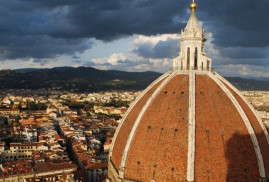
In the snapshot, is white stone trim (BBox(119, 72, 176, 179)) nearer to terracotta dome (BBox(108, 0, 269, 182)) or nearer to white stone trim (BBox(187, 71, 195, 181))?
terracotta dome (BBox(108, 0, 269, 182))

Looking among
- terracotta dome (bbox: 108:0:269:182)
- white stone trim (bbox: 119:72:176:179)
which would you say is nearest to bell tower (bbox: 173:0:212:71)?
terracotta dome (bbox: 108:0:269:182)

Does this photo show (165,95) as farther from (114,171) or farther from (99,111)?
(99,111)

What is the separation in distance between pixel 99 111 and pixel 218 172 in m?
105

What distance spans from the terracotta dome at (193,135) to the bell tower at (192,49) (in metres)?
0.08

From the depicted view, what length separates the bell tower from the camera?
2081cm

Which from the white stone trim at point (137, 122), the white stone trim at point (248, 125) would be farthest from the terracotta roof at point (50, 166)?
the white stone trim at point (248, 125)

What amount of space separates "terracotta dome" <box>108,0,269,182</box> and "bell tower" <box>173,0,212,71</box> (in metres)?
0.08

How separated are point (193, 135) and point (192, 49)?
21.2ft

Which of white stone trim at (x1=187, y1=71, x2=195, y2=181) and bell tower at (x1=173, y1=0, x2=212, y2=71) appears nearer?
white stone trim at (x1=187, y1=71, x2=195, y2=181)

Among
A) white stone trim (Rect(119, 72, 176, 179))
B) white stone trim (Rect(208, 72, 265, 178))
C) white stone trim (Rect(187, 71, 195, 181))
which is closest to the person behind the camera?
white stone trim (Rect(187, 71, 195, 181))

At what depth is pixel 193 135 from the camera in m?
17.3

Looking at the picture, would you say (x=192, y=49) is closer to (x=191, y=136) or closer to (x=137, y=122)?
(x=137, y=122)

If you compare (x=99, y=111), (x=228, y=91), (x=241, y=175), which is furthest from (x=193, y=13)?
(x=99, y=111)

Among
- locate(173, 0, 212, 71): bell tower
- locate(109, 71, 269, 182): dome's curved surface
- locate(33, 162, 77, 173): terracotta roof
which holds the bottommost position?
locate(33, 162, 77, 173): terracotta roof
